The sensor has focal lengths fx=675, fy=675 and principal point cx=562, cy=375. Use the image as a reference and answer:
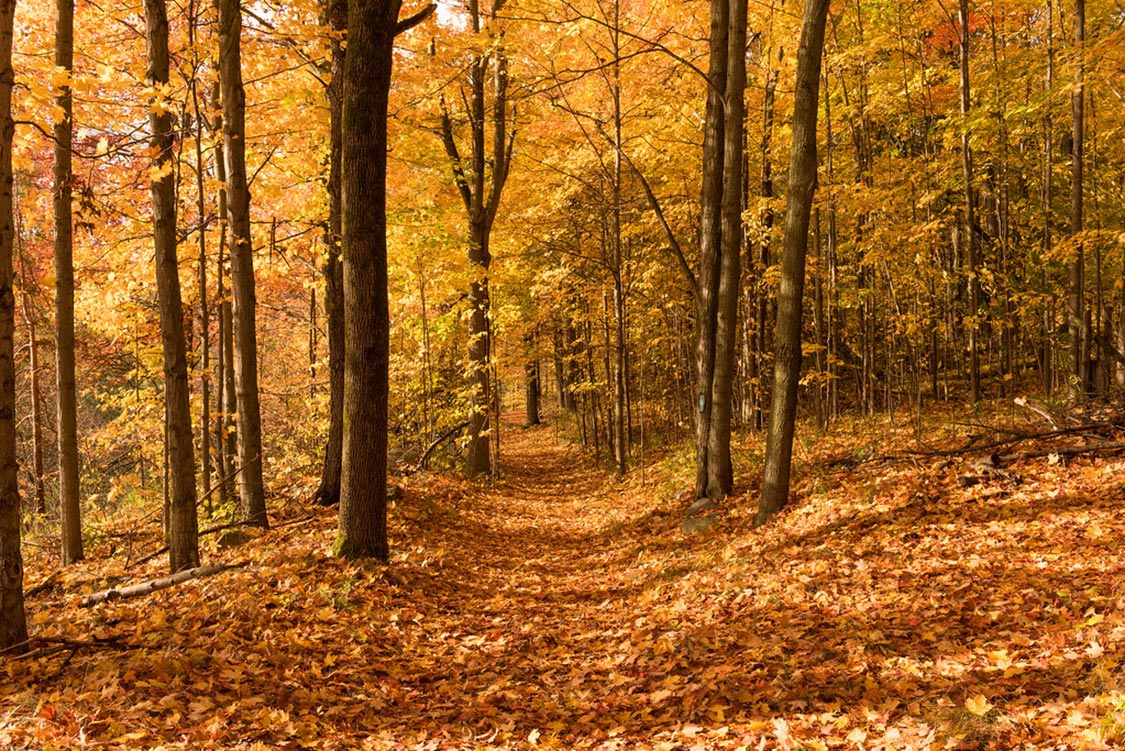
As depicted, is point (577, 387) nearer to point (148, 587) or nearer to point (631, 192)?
point (631, 192)

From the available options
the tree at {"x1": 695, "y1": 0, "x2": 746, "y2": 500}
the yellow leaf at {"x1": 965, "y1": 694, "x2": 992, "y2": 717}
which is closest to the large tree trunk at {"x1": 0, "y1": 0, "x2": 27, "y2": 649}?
the yellow leaf at {"x1": 965, "y1": 694, "x2": 992, "y2": 717}

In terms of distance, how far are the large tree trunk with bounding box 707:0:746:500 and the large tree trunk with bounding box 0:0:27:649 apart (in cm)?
781

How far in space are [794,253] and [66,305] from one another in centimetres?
893

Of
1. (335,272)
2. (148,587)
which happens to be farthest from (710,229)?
(148,587)

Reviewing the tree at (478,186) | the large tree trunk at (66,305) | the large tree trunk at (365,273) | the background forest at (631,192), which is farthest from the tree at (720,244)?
the large tree trunk at (66,305)

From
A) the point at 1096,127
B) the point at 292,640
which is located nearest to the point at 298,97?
the point at 292,640

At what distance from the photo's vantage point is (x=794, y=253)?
25.1 ft

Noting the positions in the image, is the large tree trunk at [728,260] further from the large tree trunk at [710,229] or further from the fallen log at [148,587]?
the fallen log at [148,587]

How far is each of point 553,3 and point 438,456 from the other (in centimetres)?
1024

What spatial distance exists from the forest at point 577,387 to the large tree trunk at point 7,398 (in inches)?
1.0

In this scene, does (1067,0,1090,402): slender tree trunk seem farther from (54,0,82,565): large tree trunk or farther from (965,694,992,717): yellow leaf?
(54,0,82,565): large tree trunk

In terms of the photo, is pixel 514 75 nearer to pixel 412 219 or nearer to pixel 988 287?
pixel 412 219

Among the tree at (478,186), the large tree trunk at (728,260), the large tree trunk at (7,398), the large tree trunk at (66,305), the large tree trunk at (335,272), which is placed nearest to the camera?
the large tree trunk at (7,398)

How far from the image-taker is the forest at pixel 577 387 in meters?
4.29
